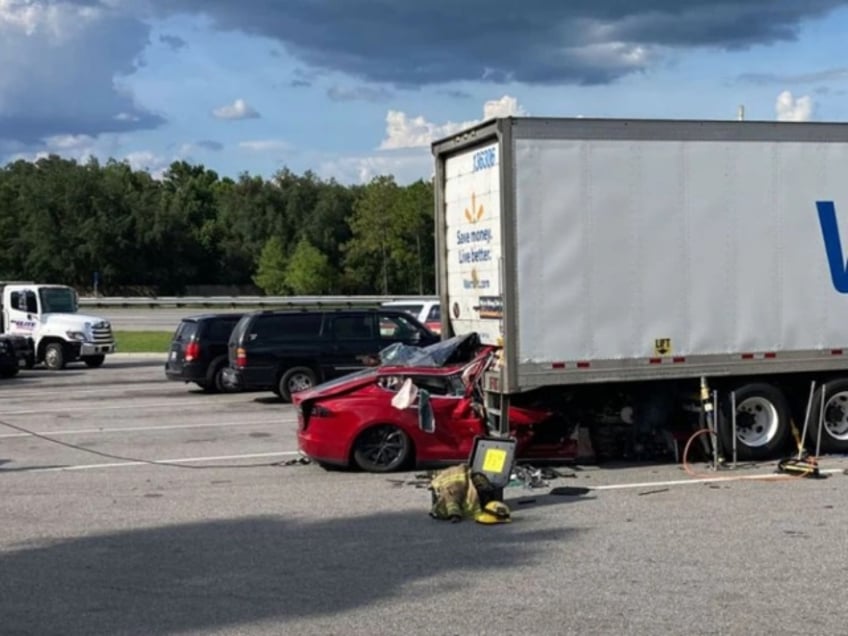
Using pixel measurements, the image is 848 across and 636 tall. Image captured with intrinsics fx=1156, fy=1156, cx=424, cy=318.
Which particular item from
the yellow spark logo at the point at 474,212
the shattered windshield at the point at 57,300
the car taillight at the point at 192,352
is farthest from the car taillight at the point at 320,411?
the shattered windshield at the point at 57,300

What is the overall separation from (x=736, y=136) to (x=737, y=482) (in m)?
3.65

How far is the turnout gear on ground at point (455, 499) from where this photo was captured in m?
9.50

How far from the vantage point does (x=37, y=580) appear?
25.3 feet

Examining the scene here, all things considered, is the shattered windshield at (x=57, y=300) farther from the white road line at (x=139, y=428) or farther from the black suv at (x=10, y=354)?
the white road line at (x=139, y=428)

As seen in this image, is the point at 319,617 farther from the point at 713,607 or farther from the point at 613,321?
the point at 613,321

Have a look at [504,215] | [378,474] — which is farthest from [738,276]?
[378,474]

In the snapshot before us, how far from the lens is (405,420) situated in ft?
39.1

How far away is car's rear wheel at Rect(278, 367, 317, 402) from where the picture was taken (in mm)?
20234

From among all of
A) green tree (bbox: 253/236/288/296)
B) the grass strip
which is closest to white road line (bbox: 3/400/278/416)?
the grass strip

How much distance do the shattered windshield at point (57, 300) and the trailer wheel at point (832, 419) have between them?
76.3 ft

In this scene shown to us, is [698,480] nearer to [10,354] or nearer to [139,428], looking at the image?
[139,428]

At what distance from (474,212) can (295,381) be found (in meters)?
8.53

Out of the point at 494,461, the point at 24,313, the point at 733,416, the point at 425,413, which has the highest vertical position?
the point at 24,313

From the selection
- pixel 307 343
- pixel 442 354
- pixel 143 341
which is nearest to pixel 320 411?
pixel 442 354
